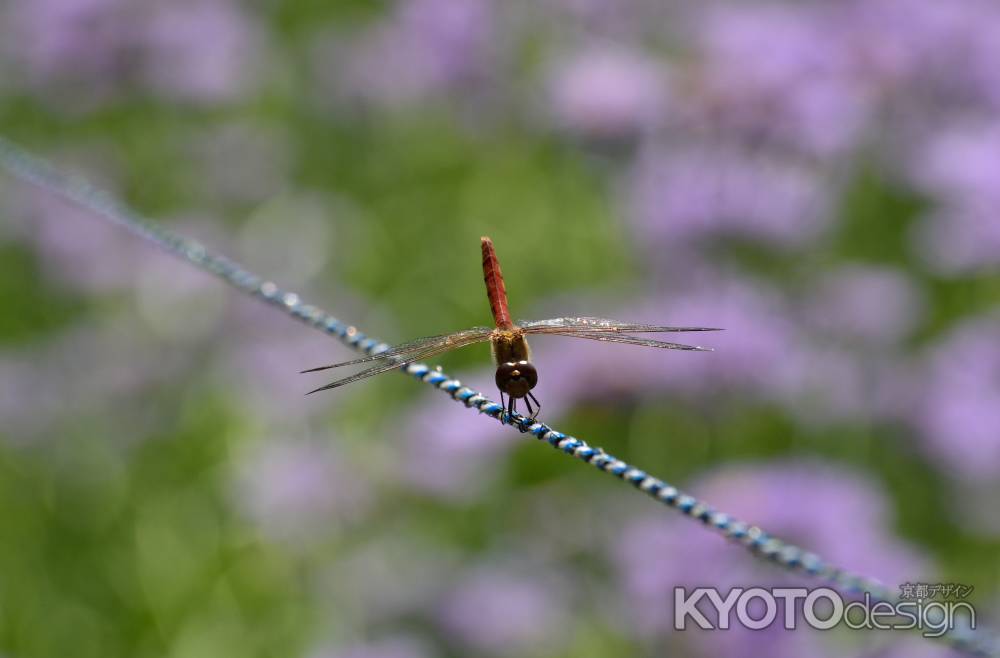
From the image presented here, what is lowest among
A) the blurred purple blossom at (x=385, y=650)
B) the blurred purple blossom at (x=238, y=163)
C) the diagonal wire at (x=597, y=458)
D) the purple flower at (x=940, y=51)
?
the blurred purple blossom at (x=385, y=650)

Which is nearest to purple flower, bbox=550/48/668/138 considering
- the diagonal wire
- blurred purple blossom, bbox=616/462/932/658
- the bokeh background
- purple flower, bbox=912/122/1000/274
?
the bokeh background

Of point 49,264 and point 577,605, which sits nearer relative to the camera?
point 577,605

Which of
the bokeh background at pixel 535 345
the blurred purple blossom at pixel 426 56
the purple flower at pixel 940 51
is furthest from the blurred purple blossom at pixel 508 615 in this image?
the blurred purple blossom at pixel 426 56

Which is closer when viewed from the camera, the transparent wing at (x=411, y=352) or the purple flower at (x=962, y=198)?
the transparent wing at (x=411, y=352)

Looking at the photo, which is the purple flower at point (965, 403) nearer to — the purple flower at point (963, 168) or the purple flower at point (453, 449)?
the purple flower at point (963, 168)

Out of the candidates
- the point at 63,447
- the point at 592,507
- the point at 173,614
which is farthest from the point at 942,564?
the point at 63,447

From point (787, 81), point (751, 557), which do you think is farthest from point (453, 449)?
point (787, 81)

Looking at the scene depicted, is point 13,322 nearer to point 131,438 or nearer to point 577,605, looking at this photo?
point 131,438

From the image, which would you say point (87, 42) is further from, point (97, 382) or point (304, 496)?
point (304, 496)
